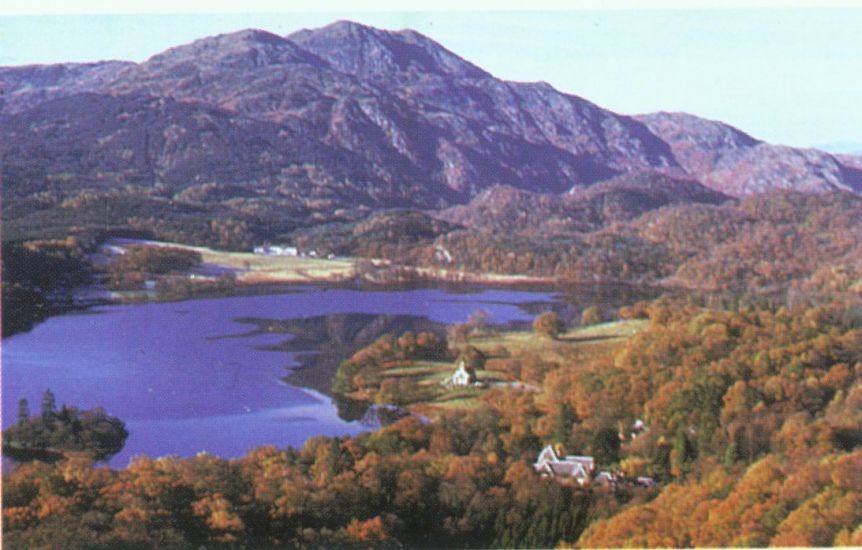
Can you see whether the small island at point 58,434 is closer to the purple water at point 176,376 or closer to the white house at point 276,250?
the purple water at point 176,376

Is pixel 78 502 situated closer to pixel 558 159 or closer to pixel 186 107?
pixel 186 107

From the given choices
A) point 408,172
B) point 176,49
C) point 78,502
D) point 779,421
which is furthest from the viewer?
point 408,172

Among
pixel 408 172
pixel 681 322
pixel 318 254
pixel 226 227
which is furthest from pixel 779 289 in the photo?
pixel 226 227

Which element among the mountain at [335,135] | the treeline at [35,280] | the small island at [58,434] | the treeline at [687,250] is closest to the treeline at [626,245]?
the treeline at [687,250]

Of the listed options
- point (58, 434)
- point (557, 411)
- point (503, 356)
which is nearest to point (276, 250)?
point (503, 356)

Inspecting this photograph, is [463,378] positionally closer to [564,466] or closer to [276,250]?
[564,466]
